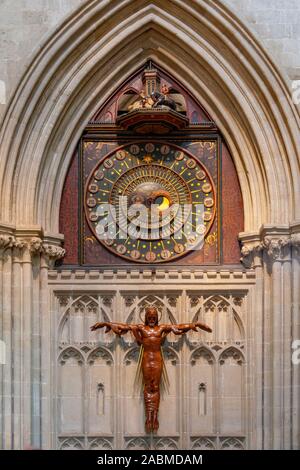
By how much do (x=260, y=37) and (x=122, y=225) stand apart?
2804 millimetres

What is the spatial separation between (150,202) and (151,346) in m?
1.82

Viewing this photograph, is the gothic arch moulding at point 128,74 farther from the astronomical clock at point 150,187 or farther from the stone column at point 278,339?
the stone column at point 278,339

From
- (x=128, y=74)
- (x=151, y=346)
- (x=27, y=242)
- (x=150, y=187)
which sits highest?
(x=128, y=74)

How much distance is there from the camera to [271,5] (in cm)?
1627

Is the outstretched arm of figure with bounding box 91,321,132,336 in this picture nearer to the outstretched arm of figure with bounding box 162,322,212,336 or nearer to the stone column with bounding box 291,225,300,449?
the outstretched arm of figure with bounding box 162,322,212,336

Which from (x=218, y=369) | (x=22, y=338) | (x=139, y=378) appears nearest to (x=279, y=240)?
(x=218, y=369)

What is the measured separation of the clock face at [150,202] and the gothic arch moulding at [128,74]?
1.60 ft

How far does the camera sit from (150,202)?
16.7m

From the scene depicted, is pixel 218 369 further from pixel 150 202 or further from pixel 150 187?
pixel 150 187

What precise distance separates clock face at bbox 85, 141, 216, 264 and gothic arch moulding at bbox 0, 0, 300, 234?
0.49 meters

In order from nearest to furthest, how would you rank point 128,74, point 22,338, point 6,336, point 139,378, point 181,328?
point 6,336
point 22,338
point 181,328
point 139,378
point 128,74

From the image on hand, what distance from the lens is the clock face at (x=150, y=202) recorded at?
16.7 meters

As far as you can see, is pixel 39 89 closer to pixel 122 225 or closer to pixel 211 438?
pixel 122 225

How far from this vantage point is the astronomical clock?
54.6 ft
